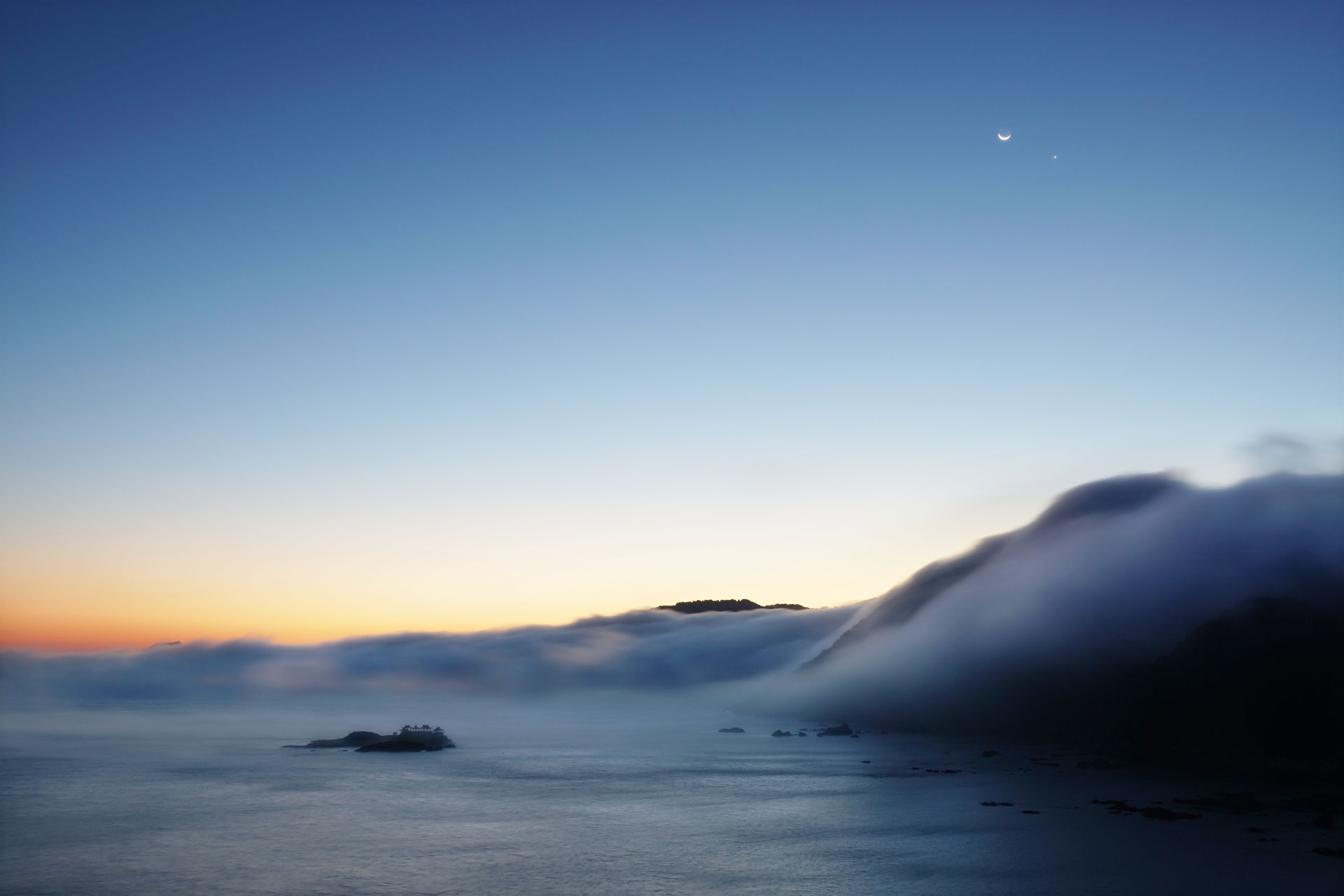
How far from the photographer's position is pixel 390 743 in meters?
143

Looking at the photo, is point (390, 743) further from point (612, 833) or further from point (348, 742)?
point (612, 833)

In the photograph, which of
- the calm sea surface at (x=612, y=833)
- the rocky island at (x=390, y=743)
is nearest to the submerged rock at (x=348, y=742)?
the rocky island at (x=390, y=743)

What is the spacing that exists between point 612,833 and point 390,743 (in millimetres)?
95041

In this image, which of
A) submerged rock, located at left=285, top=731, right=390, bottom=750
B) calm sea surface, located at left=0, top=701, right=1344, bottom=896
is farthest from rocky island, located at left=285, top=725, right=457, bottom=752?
calm sea surface, located at left=0, top=701, right=1344, bottom=896

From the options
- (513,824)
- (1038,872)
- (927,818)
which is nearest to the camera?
(1038,872)

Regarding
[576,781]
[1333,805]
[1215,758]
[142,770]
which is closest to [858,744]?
[1215,758]

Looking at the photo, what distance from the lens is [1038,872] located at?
46094mm

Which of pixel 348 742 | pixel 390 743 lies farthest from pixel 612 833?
pixel 348 742

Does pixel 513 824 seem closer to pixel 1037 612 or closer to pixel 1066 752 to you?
pixel 1066 752

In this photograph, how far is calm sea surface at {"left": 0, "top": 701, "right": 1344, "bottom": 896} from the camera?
144 feet

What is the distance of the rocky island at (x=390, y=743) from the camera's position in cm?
14062

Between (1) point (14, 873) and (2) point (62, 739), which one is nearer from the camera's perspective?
(1) point (14, 873)

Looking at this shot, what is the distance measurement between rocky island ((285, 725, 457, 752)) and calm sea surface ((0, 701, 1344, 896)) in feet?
91.4

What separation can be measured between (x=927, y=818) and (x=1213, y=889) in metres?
26.4
